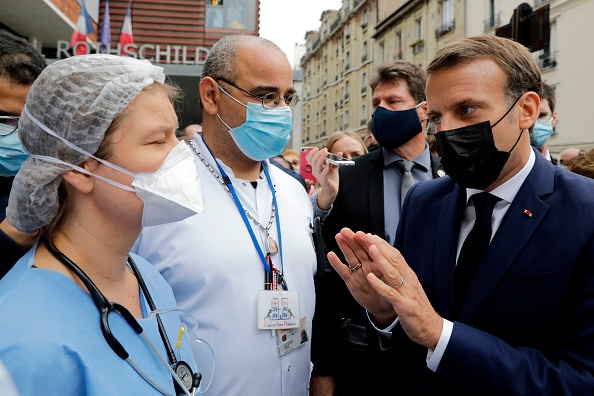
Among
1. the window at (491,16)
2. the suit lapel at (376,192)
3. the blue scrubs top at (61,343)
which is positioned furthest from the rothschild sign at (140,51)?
the window at (491,16)

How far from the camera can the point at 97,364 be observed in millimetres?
1267

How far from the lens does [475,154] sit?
73.6 inches

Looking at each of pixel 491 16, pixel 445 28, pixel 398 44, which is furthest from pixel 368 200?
pixel 398 44

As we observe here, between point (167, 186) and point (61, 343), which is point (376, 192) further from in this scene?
point (61, 343)

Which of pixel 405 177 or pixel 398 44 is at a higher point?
pixel 398 44

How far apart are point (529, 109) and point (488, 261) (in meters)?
Result: 0.63

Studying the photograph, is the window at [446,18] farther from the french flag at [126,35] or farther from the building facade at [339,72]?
the french flag at [126,35]

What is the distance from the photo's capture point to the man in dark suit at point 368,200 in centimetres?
281

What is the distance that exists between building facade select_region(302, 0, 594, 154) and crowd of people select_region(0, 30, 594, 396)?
3.95 m

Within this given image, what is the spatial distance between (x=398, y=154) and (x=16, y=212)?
7.96 ft

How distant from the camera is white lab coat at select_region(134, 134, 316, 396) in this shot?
2102 mm

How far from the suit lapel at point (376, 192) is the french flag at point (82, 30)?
8.51 m

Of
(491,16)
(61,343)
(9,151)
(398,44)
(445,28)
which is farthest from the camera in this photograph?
(398,44)

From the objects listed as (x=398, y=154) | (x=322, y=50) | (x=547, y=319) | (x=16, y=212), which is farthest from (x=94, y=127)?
(x=322, y=50)
